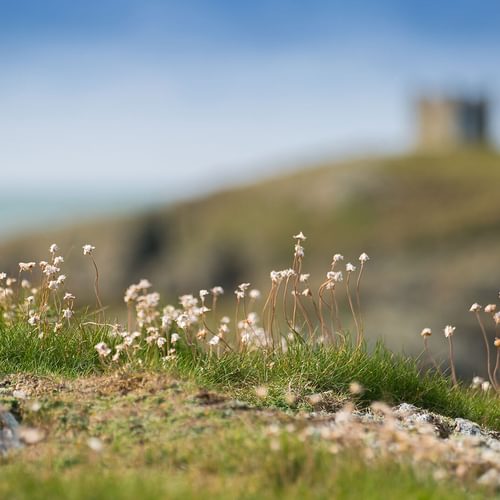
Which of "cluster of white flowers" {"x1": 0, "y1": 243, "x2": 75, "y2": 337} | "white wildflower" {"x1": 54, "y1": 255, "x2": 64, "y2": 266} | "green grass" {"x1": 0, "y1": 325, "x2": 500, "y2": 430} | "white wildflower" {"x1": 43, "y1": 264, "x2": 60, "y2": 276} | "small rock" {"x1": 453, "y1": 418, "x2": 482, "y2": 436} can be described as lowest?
"small rock" {"x1": 453, "y1": 418, "x2": 482, "y2": 436}

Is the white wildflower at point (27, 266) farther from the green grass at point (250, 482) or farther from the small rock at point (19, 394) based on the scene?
the green grass at point (250, 482)

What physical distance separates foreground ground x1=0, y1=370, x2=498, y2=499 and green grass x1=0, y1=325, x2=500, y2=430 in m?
0.82

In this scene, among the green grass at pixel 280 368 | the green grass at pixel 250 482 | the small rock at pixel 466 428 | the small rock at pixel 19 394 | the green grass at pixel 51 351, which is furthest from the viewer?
the green grass at pixel 51 351

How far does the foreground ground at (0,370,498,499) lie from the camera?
5.36m

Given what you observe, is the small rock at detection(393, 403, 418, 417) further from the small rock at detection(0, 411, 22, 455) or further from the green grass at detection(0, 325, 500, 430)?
the small rock at detection(0, 411, 22, 455)

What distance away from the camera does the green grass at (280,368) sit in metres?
8.21

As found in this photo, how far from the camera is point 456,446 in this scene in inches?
255

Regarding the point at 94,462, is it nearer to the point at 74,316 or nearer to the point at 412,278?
the point at 74,316

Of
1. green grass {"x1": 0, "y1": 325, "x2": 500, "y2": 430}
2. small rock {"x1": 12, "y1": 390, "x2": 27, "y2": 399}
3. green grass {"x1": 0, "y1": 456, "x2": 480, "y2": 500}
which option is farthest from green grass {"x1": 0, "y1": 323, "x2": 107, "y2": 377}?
Answer: green grass {"x1": 0, "y1": 456, "x2": 480, "y2": 500}

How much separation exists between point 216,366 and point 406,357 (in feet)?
7.12

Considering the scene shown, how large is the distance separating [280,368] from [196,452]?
261 centimetres

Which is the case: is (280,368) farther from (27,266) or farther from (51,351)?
(27,266)

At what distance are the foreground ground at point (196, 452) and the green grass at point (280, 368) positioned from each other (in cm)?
82

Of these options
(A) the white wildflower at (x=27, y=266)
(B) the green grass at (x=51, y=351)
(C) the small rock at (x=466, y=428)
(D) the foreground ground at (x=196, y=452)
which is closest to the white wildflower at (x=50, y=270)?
(A) the white wildflower at (x=27, y=266)
